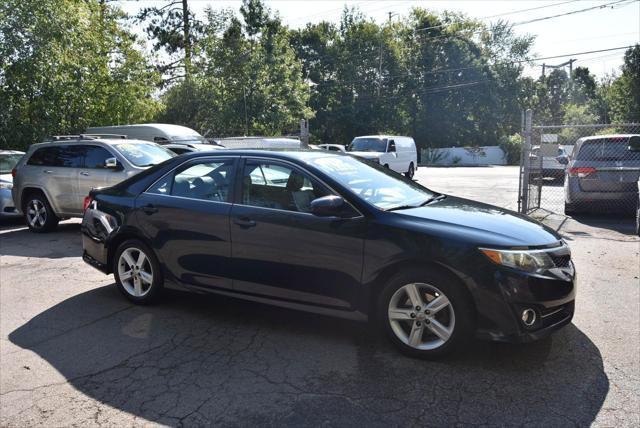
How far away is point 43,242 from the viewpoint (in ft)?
29.7

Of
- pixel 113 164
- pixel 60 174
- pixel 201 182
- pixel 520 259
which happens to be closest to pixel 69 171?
pixel 60 174

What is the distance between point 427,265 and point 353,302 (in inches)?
25.3

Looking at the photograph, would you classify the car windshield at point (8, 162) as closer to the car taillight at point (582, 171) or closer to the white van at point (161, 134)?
the white van at point (161, 134)

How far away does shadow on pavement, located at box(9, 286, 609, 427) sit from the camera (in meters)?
3.18

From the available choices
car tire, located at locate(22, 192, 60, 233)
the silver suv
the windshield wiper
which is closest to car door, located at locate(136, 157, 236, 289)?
the windshield wiper

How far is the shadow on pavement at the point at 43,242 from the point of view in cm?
811

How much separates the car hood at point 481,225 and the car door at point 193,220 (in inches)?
63.0

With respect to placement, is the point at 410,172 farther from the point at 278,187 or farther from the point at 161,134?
the point at 278,187

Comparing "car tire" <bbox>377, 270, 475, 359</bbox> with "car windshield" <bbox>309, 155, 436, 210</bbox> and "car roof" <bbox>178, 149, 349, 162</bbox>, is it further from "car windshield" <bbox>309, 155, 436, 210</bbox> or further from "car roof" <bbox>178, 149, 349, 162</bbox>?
"car roof" <bbox>178, 149, 349, 162</bbox>

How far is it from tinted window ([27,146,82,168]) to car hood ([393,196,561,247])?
749 centimetres

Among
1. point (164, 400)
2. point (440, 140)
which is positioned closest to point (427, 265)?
point (164, 400)

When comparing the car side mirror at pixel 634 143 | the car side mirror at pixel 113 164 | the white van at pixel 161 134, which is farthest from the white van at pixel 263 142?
the car side mirror at pixel 634 143

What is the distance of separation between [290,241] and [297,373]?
3.45 feet

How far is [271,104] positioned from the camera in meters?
29.4
